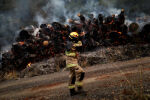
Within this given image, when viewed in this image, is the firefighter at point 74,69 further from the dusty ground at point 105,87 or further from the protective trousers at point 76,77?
the dusty ground at point 105,87

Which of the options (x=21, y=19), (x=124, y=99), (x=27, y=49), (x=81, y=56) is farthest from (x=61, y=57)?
(x=21, y=19)

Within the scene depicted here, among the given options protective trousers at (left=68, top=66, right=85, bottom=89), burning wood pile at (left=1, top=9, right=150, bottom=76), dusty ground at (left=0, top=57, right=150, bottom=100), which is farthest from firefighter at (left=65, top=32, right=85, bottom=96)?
burning wood pile at (left=1, top=9, right=150, bottom=76)

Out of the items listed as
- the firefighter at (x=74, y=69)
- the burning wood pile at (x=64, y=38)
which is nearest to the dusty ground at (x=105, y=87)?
the firefighter at (x=74, y=69)

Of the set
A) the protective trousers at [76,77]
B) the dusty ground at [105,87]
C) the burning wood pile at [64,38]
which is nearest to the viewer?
the dusty ground at [105,87]

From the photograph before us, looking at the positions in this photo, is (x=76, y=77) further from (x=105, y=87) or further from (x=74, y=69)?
(x=105, y=87)

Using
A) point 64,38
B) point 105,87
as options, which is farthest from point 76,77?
point 64,38

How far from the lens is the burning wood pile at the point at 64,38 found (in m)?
10.0

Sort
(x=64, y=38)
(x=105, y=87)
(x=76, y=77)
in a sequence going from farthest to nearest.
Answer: (x=64, y=38) < (x=105, y=87) < (x=76, y=77)

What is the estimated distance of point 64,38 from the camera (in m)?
11.0

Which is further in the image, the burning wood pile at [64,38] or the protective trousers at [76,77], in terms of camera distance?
the burning wood pile at [64,38]

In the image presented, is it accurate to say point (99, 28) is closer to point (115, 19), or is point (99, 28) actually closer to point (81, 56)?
point (115, 19)

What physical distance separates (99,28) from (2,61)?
7796 mm

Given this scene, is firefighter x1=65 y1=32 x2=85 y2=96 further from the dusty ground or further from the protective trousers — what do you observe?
the dusty ground

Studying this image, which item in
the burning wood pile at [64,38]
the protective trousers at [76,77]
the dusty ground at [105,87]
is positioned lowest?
the dusty ground at [105,87]
